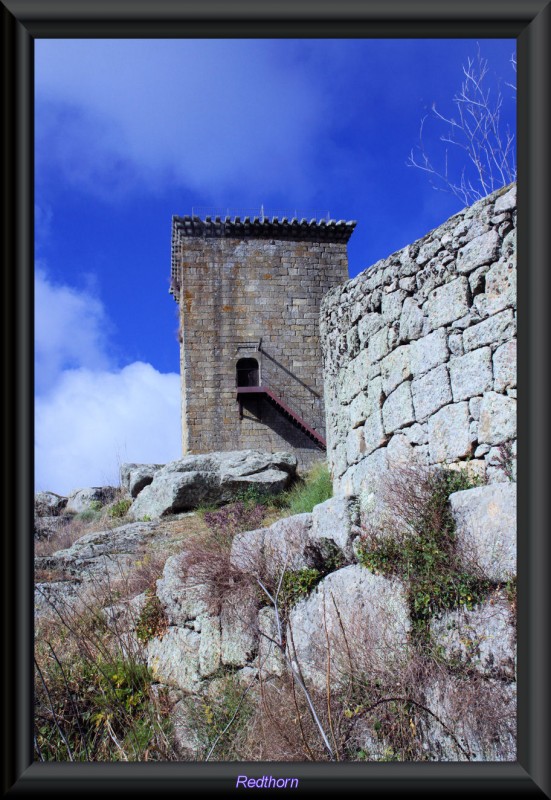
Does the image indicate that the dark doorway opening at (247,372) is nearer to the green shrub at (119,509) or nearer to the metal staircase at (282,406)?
the metal staircase at (282,406)

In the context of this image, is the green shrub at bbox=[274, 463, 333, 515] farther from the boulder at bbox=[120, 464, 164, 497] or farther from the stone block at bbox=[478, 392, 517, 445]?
the boulder at bbox=[120, 464, 164, 497]

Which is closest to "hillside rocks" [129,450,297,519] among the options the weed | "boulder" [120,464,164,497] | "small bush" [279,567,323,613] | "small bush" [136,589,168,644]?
"boulder" [120,464,164,497]

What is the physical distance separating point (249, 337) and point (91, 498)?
631 cm

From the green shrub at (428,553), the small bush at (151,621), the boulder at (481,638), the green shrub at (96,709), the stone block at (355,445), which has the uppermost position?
the stone block at (355,445)

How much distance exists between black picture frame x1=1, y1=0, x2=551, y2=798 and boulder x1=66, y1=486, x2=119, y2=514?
1376cm

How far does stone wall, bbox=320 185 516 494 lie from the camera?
4.65 meters

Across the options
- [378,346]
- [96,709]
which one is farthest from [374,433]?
[96,709]

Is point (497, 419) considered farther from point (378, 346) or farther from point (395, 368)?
point (378, 346)

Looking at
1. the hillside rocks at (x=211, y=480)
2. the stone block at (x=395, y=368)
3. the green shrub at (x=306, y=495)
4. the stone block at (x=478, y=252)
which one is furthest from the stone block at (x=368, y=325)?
the hillside rocks at (x=211, y=480)

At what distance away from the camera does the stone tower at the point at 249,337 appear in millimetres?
18281

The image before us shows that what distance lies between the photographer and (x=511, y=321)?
4586 millimetres

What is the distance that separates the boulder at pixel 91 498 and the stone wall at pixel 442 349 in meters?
10.1
